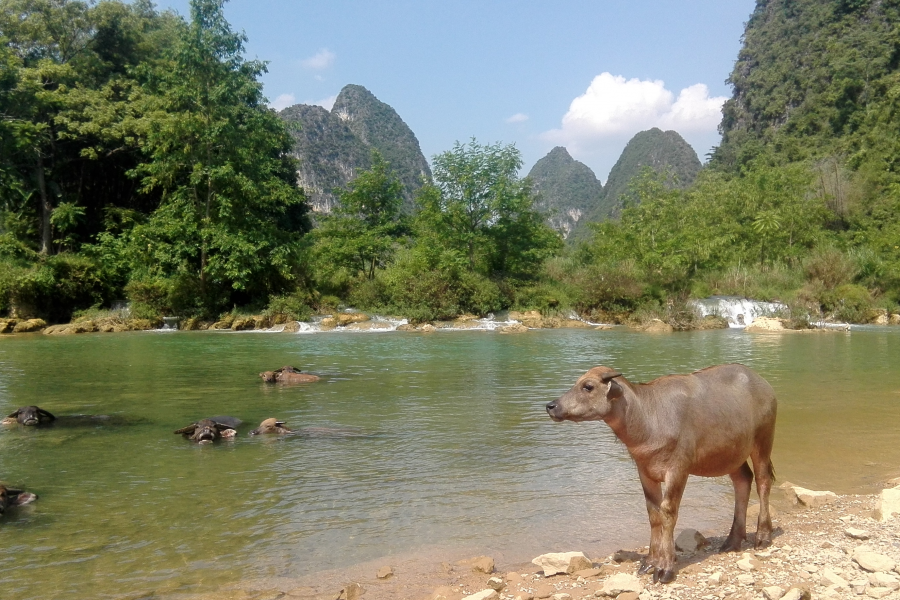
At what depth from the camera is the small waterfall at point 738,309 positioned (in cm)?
2952

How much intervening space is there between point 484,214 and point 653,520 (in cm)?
3119

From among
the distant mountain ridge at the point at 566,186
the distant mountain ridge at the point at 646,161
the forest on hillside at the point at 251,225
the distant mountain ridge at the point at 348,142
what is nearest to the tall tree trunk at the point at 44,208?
the forest on hillside at the point at 251,225

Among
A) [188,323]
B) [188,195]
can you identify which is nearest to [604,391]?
[188,323]

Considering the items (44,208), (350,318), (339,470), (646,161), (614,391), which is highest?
(646,161)

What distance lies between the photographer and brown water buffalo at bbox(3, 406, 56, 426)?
9.09 metres

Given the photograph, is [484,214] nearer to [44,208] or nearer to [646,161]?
[44,208]

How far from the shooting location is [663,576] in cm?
380

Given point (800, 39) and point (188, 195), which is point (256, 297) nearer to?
point (188, 195)

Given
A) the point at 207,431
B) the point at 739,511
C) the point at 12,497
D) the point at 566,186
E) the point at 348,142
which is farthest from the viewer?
the point at 566,186

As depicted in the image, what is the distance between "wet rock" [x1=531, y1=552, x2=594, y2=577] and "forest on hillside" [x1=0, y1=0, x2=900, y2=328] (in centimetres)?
2513

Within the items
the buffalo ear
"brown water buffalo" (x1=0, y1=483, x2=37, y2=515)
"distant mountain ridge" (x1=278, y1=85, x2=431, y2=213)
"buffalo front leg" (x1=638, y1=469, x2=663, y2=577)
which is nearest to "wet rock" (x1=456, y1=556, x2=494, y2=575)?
"buffalo front leg" (x1=638, y1=469, x2=663, y2=577)

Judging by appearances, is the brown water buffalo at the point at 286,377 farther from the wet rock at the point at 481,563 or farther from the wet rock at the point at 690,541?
the wet rock at the point at 690,541

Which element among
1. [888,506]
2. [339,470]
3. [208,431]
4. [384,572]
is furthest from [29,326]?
[888,506]

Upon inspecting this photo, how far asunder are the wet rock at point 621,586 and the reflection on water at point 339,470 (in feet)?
3.25
